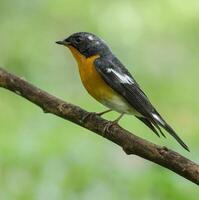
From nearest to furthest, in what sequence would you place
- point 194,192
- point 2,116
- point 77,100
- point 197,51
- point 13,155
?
point 194,192 → point 13,155 → point 2,116 → point 77,100 → point 197,51

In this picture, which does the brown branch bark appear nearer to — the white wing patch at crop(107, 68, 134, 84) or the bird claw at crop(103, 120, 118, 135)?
the bird claw at crop(103, 120, 118, 135)

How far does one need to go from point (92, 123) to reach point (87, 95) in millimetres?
2211

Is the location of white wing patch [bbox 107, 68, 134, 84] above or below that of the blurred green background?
above

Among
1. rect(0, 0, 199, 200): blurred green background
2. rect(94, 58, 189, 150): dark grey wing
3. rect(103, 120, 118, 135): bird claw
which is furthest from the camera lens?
rect(94, 58, 189, 150): dark grey wing

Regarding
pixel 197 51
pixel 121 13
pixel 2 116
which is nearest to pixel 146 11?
pixel 121 13

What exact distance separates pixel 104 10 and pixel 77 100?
115cm

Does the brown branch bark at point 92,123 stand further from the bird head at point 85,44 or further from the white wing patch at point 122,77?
the bird head at point 85,44

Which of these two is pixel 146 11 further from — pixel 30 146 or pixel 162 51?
pixel 30 146

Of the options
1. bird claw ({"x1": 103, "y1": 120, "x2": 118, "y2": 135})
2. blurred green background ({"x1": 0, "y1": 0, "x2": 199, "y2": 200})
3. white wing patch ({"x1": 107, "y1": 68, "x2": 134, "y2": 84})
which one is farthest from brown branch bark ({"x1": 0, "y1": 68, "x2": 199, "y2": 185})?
white wing patch ({"x1": 107, "y1": 68, "x2": 134, "y2": 84})

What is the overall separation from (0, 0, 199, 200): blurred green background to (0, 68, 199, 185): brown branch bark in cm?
31

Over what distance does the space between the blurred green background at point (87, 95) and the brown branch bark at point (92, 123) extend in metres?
0.31

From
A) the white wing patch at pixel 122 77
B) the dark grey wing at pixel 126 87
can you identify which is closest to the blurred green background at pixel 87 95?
the dark grey wing at pixel 126 87

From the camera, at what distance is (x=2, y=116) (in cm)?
544

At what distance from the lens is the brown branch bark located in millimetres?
3650
